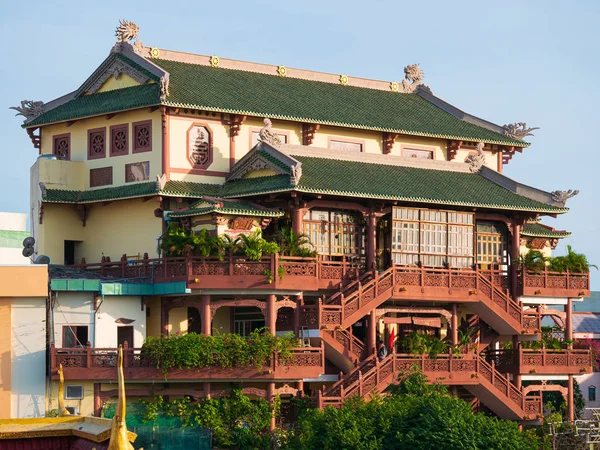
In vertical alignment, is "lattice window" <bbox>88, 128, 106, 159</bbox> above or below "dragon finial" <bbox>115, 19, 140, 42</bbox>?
below

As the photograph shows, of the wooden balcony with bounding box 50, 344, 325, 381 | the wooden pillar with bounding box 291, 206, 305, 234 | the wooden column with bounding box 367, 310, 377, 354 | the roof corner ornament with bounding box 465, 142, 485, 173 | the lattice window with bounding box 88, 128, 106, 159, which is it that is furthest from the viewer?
the roof corner ornament with bounding box 465, 142, 485, 173

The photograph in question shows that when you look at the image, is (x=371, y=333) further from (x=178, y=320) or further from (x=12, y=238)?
(x=12, y=238)

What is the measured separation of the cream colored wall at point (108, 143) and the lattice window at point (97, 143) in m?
0.15

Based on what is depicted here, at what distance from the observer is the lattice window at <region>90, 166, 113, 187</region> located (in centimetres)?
4559

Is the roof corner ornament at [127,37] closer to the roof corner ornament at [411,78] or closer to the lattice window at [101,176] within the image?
the lattice window at [101,176]

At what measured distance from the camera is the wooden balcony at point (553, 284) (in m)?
46.9

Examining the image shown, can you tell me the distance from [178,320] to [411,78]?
16610 millimetres

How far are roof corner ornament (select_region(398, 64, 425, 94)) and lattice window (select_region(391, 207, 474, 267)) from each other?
358 inches

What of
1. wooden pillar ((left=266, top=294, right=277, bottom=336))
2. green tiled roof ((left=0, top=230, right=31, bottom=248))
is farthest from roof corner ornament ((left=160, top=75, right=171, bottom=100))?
green tiled roof ((left=0, top=230, right=31, bottom=248))

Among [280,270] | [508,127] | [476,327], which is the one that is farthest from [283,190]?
[508,127]

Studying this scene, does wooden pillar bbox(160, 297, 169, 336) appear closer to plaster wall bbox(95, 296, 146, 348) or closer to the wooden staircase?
plaster wall bbox(95, 296, 146, 348)

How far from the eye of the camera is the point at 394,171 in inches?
1836

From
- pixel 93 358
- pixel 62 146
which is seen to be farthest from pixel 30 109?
pixel 93 358

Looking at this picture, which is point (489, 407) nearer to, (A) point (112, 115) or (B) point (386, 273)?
(B) point (386, 273)
